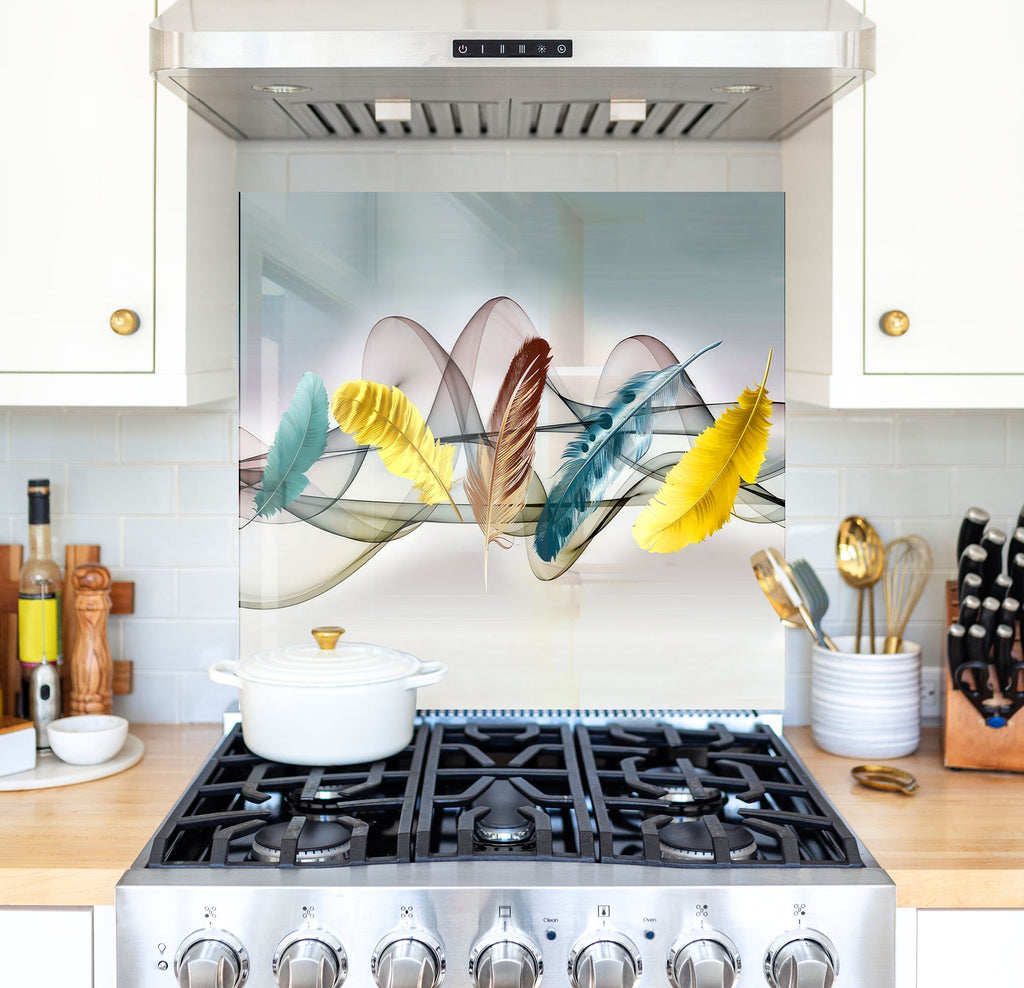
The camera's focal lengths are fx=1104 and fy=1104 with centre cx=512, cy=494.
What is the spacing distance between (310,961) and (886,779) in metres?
0.95

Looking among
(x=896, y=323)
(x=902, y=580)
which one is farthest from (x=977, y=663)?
(x=896, y=323)

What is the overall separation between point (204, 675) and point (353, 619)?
1.01 feet

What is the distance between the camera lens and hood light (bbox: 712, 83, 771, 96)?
161cm

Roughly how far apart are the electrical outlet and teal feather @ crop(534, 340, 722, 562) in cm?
69

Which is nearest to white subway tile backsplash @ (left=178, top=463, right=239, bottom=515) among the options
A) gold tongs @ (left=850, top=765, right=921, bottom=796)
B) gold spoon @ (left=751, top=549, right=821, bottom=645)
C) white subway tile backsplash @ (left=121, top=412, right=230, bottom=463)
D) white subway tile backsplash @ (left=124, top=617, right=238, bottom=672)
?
white subway tile backsplash @ (left=121, top=412, right=230, bottom=463)

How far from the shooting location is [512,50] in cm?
147

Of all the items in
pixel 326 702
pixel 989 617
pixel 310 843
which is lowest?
pixel 310 843

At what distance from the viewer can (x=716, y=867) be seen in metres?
1.46

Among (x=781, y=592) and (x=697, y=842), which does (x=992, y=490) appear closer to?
(x=781, y=592)

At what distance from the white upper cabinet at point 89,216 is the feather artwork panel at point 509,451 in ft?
1.97

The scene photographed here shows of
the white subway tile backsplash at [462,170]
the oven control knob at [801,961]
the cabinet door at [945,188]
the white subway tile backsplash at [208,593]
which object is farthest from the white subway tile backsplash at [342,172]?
the oven control knob at [801,961]

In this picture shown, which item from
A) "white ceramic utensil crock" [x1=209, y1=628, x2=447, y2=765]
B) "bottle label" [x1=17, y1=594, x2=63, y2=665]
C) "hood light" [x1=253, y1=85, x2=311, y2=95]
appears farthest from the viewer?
"bottle label" [x1=17, y1=594, x2=63, y2=665]

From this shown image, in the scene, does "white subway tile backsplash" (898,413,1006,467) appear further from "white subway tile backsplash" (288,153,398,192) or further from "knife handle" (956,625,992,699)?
"white subway tile backsplash" (288,153,398,192)

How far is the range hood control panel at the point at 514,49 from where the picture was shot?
4.81 feet
